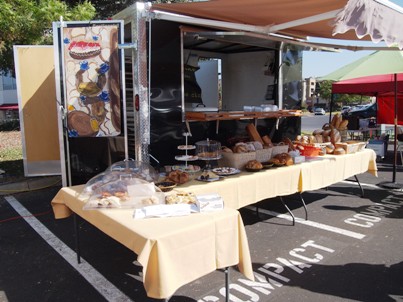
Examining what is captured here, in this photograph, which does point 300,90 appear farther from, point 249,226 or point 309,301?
point 309,301

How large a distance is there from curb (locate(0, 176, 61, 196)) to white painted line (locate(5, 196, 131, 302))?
1412 mm

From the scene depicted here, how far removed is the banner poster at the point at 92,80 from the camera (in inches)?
154

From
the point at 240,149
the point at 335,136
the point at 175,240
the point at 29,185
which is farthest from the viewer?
the point at 29,185

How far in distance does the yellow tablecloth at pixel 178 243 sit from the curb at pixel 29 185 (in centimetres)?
432

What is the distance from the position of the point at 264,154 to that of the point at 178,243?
2390 mm

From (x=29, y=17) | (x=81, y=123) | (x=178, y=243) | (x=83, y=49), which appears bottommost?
(x=178, y=243)

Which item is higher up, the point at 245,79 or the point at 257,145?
the point at 245,79

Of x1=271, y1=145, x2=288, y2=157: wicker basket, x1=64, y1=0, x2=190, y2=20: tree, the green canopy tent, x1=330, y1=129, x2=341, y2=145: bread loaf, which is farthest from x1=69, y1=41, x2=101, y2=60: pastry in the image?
x1=64, y1=0, x2=190, y2=20: tree

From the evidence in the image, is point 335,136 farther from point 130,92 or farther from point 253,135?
point 130,92

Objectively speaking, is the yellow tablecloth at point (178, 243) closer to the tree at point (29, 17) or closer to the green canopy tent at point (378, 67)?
the green canopy tent at point (378, 67)

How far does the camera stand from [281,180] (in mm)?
3736

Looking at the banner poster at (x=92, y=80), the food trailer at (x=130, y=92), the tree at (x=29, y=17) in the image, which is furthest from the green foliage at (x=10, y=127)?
the banner poster at (x=92, y=80)

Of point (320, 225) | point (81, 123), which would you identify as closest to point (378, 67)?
point (320, 225)

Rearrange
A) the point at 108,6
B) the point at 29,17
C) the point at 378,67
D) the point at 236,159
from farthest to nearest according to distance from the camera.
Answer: the point at 108,6, the point at 29,17, the point at 378,67, the point at 236,159
